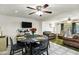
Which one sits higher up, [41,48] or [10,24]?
[10,24]

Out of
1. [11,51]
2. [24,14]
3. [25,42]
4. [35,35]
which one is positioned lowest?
[11,51]

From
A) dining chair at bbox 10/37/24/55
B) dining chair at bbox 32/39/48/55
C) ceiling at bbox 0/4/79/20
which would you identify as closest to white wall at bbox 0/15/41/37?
ceiling at bbox 0/4/79/20

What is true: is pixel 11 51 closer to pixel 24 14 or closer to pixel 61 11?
pixel 24 14

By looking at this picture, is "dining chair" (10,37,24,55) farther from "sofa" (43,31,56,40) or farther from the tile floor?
"sofa" (43,31,56,40)

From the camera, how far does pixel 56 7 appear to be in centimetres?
182

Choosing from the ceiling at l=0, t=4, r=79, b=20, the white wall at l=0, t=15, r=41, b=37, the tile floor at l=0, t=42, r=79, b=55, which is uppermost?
the ceiling at l=0, t=4, r=79, b=20

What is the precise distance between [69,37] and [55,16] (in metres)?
0.61

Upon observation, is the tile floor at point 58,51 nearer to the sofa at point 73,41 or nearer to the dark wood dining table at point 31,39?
the sofa at point 73,41

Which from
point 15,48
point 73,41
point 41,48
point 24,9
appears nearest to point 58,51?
point 41,48

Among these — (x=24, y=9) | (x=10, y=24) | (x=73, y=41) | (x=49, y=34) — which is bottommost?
(x=73, y=41)

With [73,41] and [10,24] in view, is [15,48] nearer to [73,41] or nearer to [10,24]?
[10,24]

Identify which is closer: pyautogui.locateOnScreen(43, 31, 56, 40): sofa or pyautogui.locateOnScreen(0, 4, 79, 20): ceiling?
pyautogui.locateOnScreen(0, 4, 79, 20): ceiling
